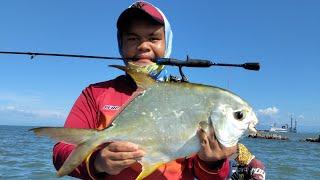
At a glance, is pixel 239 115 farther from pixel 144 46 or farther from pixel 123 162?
pixel 144 46

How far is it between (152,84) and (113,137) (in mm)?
395

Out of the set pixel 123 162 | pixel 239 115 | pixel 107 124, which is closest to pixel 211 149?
pixel 239 115

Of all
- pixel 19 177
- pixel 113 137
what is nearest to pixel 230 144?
pixel 113 137

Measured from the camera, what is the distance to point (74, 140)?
273 cm

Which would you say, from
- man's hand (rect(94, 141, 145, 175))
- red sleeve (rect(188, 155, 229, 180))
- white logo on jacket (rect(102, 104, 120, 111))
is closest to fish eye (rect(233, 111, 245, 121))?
red sleeve (rect(188, 155, 229, 180))

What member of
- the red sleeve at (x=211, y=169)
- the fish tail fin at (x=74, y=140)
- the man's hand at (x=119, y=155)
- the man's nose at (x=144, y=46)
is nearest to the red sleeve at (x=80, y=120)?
the man's hand at (x=119, y=155)

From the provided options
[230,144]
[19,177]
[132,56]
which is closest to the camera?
[230,144]

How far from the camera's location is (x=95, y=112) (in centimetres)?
351

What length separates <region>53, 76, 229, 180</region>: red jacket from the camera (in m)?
3.16

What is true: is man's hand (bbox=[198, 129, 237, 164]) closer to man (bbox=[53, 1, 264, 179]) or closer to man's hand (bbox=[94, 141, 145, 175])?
man (bbox=[53, 1, 264, 179])

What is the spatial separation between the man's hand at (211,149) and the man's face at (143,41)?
3.06ft

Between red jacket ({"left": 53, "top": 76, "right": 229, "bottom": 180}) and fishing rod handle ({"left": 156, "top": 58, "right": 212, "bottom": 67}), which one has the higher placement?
fishing rod handle ({"left": 156, "top": 58, "right": 212, "bottom": 67})

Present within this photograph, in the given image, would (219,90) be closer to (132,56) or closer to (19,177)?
(132,56)

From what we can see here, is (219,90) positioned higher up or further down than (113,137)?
higher up
